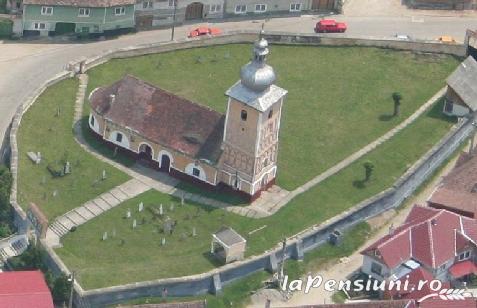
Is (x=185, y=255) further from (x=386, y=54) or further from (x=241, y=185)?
(x=386, y=54)

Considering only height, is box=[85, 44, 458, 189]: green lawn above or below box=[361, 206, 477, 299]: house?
above

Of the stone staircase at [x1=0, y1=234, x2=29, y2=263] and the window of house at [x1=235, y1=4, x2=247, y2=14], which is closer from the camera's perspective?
the stone staircase at [x1=0, y1=234, x2=29, y2=263]

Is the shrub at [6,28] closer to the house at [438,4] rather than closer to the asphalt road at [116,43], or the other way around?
the asphalt road at [116,43]

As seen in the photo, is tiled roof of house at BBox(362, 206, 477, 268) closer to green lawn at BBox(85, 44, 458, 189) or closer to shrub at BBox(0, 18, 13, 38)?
green lawn at BBox(85, 44, 458, 189)

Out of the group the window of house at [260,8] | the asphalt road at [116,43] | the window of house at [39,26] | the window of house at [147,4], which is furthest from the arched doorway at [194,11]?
the window of house at [39,26]

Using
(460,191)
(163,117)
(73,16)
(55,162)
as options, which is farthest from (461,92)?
(73,16)

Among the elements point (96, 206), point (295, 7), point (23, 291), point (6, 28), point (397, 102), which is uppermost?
point (295, 7)

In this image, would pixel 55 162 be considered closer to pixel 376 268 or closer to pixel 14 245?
pixel 14 245

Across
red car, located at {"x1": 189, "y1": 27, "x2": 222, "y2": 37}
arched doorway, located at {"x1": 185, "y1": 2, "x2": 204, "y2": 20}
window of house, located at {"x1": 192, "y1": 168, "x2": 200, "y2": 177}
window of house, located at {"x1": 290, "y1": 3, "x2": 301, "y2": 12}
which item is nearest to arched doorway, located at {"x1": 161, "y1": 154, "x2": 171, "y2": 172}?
window of house, located at {"x1": 192, "y1": 168, "x2": 200, "y2": 177}
